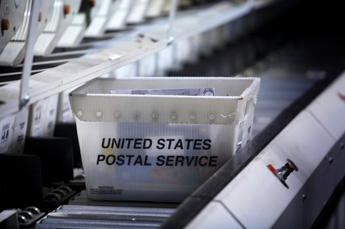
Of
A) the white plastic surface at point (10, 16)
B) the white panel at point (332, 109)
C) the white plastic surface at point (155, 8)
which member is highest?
the white plastic surface at point (10, 16)

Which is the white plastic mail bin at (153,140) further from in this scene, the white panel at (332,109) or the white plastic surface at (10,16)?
the white panel at (332,109)

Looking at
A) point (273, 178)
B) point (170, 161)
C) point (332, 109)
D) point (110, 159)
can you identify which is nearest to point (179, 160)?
point (170, 161)

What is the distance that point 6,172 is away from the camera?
2.69 metres

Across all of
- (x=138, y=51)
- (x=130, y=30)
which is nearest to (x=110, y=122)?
(x=138, y=51)

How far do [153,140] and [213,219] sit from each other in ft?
1.84

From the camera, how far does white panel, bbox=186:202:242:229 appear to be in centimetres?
194

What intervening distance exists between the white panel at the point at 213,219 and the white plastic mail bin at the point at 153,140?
433mm

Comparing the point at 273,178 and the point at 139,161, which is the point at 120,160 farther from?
the point at 273,178

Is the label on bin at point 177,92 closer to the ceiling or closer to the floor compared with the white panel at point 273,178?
closer to the ceiling

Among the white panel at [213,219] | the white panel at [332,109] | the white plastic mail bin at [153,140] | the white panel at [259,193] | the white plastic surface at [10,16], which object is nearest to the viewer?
the white panel at [213,219]

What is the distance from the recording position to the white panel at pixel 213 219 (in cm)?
194

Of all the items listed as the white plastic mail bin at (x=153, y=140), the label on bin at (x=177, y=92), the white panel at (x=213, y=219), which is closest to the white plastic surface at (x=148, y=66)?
the label on bin at (x=177, y=92)

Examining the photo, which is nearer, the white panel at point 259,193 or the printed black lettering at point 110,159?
the white panel at point 259,193

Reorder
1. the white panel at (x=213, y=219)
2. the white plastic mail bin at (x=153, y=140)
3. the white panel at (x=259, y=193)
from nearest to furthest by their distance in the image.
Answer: the white panel at (x=213, y=219), the white panel at (x=259, y=193), the white plastic mail bin at (x=153, y=140)
